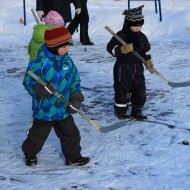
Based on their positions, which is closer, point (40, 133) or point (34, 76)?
point (34, 76)

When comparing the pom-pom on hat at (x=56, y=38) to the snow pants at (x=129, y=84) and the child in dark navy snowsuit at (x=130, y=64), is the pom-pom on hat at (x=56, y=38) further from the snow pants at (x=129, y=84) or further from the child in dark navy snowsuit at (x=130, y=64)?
the snow pants at (x=129, y=84)

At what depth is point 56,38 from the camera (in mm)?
3496

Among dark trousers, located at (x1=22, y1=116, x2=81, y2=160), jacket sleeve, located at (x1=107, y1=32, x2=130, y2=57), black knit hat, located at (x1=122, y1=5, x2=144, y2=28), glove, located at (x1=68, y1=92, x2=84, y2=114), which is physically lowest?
dark trousers, located at (x1=22, y1=116, x2=81, y2=160)

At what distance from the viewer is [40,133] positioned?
3.76 metres

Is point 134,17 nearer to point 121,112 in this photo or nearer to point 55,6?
point 121,112

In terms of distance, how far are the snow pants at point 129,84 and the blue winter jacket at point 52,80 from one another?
1.25m

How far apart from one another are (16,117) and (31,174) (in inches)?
63.0

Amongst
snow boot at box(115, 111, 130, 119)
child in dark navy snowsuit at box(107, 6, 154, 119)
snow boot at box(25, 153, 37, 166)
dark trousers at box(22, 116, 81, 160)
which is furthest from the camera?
snow boot at box(115, 111, 130, 119)

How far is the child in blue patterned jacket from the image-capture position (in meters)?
3.53

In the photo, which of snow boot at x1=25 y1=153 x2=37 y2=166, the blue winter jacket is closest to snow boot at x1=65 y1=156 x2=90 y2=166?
snow boot at x1=25 y1=153 x2=37 y2=166

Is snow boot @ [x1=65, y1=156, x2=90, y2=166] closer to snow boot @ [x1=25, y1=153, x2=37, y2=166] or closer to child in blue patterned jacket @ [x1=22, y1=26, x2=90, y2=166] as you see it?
child in blue patterned jacket @ [x1=22, y1=26, x2=90, y2=166]

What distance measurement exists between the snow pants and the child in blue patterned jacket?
4.10ft

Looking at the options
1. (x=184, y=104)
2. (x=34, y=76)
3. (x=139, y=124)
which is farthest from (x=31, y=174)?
(x=184, y=104)

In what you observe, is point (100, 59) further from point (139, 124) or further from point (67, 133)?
point (67, 133)
